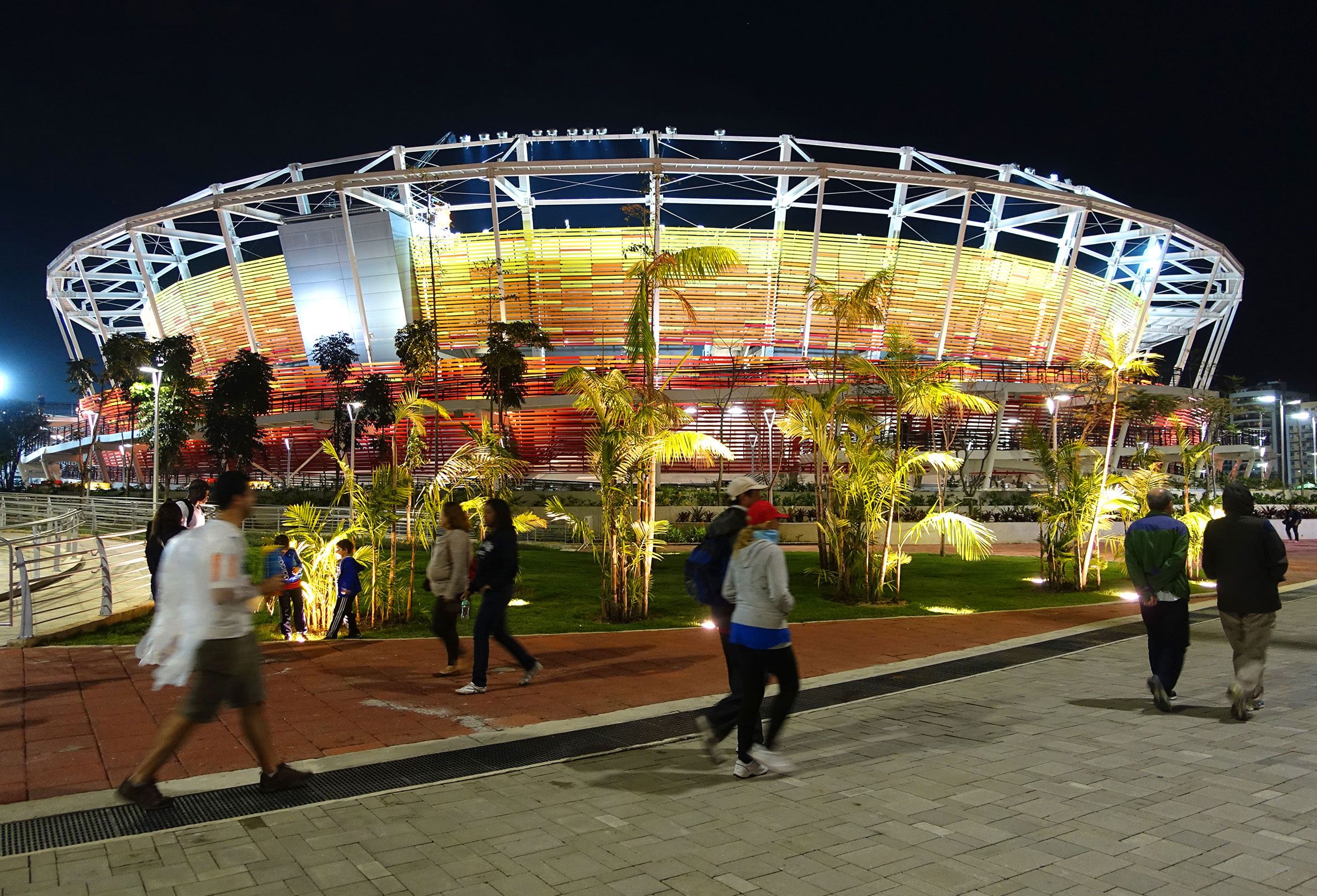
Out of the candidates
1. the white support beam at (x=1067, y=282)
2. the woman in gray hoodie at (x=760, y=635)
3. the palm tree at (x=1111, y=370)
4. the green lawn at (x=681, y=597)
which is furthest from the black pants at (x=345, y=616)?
the white support beam at (x=1067, y=282)

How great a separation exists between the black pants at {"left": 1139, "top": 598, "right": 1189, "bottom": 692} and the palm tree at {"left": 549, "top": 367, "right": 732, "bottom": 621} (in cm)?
605

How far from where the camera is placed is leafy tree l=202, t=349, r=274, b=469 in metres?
39.7

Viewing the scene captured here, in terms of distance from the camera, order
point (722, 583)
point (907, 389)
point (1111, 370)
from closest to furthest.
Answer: point (722, 583)
point (907, 389)
point (1111, 370)

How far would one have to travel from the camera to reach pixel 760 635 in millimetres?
5141

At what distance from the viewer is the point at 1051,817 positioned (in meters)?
4.37

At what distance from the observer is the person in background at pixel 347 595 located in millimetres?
10133

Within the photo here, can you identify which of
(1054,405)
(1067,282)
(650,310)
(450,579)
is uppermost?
(1067,282)

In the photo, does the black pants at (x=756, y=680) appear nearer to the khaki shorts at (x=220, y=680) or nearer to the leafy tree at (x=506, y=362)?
the khaki shorts at (x=220, y=680)

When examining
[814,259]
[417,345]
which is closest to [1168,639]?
[417,345]

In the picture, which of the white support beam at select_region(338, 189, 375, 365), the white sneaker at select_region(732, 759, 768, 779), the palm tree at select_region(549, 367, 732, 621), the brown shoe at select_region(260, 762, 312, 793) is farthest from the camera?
the white support beam at select_region(338, 189, 375, 365)

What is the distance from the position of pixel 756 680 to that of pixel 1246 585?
405 centimetres

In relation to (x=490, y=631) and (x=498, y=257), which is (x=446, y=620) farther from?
(x=498, y=257)

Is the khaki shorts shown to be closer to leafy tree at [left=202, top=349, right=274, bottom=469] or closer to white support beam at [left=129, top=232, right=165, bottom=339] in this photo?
leafy tree at [left=202, top=349, right=274, bottom=469]

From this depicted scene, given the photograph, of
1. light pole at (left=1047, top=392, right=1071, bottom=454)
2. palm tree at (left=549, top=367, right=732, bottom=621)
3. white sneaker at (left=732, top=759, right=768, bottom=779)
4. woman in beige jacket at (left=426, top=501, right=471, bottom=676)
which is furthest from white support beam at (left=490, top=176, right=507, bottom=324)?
white sneaker at (left=732, top=759, right=768, bottom=779)
